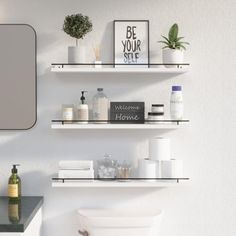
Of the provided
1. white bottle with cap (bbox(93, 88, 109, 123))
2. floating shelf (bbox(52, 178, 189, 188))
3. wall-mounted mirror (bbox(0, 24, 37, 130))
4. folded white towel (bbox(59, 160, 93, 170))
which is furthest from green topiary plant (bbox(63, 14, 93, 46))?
floating shelf (bbox(52, 178, 189, 188))

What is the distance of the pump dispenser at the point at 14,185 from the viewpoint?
260cm

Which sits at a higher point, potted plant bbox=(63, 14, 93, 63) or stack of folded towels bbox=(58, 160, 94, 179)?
potted plant bbox=(63, 14, 93, 63)

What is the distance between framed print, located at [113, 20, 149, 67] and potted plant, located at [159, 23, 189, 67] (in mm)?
140

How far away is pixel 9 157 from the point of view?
2742 mm

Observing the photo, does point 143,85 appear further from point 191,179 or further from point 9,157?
point 9,157

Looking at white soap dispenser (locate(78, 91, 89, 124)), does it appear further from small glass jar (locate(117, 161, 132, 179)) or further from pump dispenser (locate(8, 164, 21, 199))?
pump dispenser (locate(8, 164, 21, 199))

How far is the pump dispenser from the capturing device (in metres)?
2.60

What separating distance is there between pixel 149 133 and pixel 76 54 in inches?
24.9

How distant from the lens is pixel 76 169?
262 centimetres

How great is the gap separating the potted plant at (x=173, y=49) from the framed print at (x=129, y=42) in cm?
14

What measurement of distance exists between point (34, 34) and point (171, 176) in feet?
3.76

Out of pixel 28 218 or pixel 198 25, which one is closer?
pixel 28 218

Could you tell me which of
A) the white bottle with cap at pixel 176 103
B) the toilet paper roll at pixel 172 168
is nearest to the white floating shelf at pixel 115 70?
the white bottle with cap at pixel 176 103

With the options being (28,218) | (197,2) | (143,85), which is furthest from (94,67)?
(28,218)
